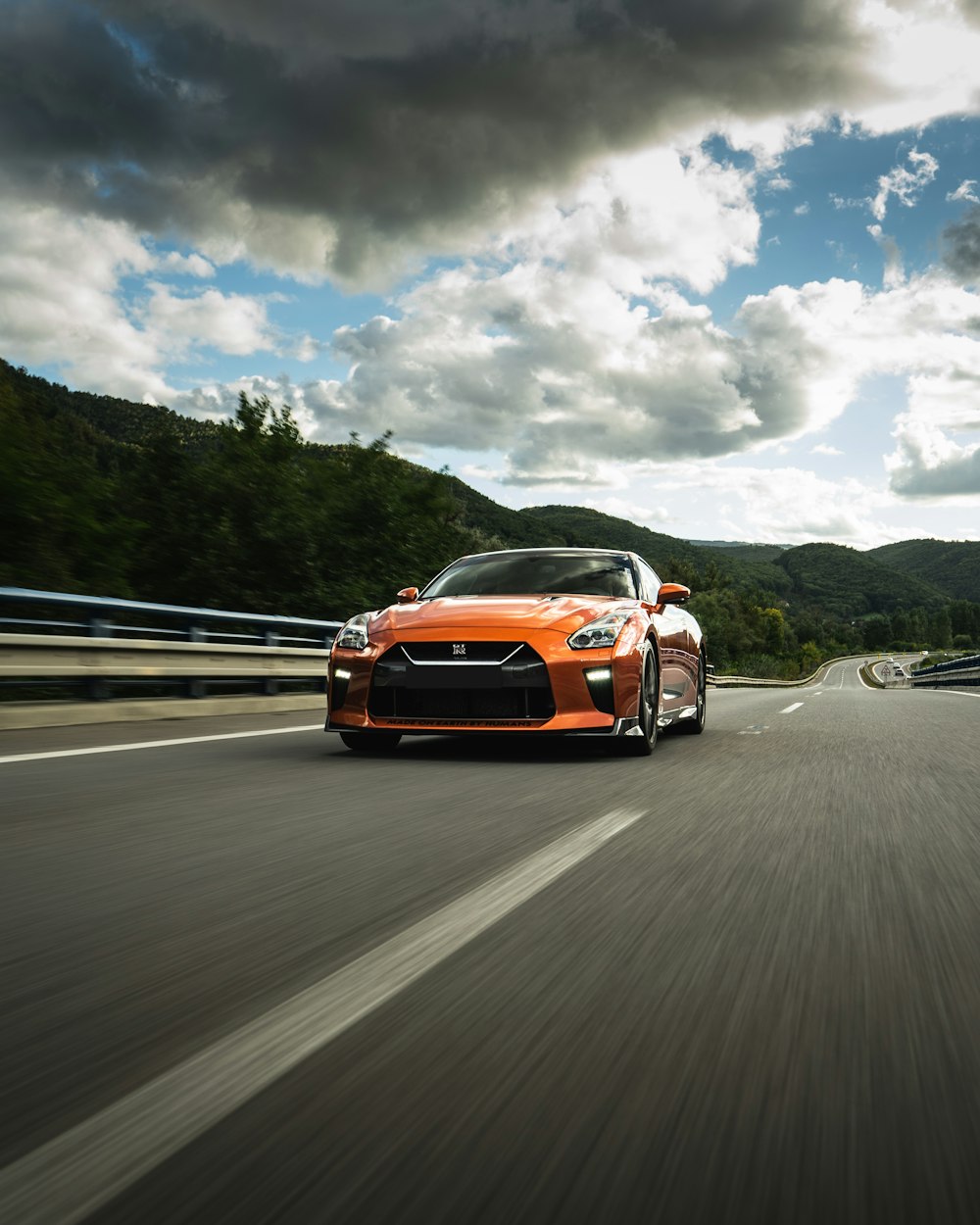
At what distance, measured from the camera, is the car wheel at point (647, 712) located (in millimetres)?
7516

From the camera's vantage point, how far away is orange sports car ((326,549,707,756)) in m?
6.89

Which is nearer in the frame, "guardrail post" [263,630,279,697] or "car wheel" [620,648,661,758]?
"car wheel" [620,648,661,758]

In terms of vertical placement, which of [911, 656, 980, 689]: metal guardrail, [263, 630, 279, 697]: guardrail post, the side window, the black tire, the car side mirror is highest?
the side window

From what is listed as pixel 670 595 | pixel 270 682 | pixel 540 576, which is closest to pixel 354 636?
pixel 540 576

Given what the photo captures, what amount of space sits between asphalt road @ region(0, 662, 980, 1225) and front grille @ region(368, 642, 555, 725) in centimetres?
181

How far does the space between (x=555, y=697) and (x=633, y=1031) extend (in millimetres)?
4739

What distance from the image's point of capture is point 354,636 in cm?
731

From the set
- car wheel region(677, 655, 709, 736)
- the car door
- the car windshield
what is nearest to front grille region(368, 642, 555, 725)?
the car windshield

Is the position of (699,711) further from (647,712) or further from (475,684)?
(475,684)

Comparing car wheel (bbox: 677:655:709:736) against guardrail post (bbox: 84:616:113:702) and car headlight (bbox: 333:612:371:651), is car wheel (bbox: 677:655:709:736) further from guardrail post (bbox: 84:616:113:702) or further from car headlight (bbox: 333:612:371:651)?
guardrail post (bbox: 84:616:113:702)

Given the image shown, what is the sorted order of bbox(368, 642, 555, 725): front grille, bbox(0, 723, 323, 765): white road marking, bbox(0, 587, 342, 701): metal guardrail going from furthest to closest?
bbox(0, 587, 342, 701): metal guardrail → bbox(368, 642, 555, 725): front grille → bbox(0, 723, 323, 765): white road marking

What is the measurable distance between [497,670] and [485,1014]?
15.0 ft

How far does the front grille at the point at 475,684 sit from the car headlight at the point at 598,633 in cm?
32

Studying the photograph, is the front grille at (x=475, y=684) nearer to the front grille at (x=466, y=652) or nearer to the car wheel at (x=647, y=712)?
the front grille at (x=466, y=652)
